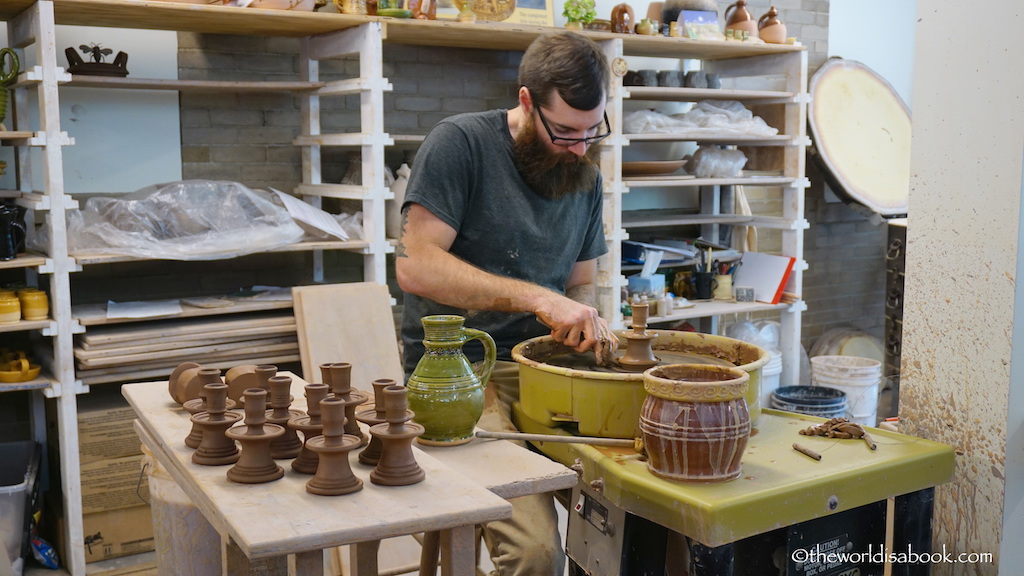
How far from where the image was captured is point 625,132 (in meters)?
4.46

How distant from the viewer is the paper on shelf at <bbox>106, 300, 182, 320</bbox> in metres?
3.52

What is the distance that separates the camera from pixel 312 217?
12.5 feet

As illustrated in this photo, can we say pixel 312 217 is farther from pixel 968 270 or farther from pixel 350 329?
pixel 968 270

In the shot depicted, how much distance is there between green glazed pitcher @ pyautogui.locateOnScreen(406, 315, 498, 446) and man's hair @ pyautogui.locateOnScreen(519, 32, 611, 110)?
83cm

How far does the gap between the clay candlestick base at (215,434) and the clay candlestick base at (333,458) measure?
23cm

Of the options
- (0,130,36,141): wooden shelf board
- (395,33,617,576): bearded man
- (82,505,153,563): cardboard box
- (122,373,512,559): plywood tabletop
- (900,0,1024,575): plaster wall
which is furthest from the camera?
(82,505,153,563): cardboard box

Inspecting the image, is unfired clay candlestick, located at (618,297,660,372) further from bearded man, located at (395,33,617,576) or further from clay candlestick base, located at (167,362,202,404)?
clay candlestick base, located at (167,362,202,404)

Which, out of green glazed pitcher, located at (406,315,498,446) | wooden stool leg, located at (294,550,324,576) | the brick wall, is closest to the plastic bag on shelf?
the brick wall

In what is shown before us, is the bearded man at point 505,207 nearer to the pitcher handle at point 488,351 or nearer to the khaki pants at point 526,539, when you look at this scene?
the khaki pants at point 526,539

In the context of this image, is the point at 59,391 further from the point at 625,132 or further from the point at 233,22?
the point at 625,132

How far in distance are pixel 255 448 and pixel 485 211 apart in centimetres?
109

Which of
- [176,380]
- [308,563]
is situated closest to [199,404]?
[176,380]

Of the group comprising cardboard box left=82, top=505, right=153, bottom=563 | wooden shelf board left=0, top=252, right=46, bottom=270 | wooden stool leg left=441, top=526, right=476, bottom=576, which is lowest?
cardboard box left=82, top=505, right=153, bottom=563

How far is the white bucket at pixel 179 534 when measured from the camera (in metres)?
2.33
